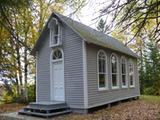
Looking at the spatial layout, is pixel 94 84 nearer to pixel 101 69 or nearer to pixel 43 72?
→ pixel 101 69

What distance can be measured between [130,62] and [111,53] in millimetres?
4237

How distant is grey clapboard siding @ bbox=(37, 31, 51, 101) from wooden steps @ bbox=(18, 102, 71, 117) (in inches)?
72.9

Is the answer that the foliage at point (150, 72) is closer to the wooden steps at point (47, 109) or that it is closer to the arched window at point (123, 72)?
the arched window at point (123, 72)

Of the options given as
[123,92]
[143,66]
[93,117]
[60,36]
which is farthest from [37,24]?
[143,66]

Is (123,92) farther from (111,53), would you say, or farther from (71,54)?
(71,54)

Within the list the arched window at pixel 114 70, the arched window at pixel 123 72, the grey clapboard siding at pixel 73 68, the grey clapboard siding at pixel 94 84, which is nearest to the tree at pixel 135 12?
the grey clapboard siding at pixel 73 68

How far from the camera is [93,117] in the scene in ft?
38.9

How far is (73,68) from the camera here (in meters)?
13.5

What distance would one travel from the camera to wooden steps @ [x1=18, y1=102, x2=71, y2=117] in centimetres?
1225

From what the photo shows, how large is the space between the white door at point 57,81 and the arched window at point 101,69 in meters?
2.07

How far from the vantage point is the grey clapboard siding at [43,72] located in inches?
591

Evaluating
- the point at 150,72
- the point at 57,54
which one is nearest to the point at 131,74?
the point at 57,54

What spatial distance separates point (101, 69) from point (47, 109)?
13.7 feet

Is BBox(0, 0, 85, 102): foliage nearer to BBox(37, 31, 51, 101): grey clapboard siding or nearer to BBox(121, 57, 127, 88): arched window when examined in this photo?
BBox(37, 31, 51, 101): grey clapboard siding
